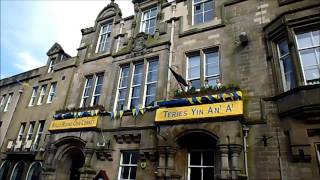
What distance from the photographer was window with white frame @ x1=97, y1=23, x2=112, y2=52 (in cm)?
1652

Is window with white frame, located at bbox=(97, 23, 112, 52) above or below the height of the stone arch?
above

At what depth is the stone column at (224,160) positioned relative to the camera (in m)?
8.19

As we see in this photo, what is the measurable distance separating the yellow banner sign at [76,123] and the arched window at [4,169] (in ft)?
21.7

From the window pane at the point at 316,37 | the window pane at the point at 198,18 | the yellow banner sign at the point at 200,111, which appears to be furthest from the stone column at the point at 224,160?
the window pane at the point at 198,18

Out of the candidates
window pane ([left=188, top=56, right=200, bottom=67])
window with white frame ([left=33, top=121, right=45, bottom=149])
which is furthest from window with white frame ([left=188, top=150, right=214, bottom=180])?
window with white frame ([left=33, top=121, right=45, bottom=149])

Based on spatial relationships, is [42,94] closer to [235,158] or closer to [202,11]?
[202,11]

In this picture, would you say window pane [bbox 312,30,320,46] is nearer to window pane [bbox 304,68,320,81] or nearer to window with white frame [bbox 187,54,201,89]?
window pane [bbox 304,68,320,81]

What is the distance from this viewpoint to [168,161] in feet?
31.3

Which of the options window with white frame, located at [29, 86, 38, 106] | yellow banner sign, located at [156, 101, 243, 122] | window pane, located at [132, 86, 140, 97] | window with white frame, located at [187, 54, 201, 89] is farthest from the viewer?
window with white frame, located at [29, 86, 38, 106]

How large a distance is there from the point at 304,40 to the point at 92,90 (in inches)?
448

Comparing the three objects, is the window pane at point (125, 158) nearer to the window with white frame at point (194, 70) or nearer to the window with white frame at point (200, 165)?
the window with white frame at point (200, 165)

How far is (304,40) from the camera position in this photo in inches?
360

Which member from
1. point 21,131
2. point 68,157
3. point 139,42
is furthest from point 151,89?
point 21,131

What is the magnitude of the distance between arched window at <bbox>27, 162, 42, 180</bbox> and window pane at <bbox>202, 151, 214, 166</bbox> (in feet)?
36.7
